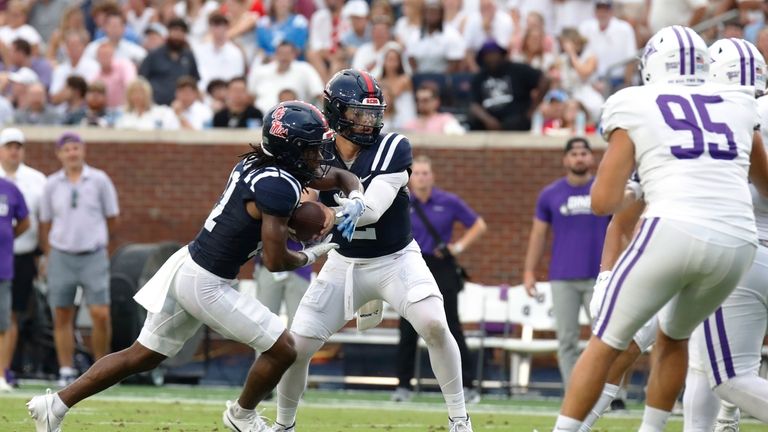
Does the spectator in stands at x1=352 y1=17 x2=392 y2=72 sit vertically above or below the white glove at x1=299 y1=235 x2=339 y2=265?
above

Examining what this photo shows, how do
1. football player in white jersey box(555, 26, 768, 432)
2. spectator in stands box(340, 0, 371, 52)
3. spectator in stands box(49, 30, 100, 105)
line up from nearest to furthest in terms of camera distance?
football player in white jersey box(555, 26, 768, 432)
spectator in stands box(340, 0, 371, 52)
spectator in stands box(49, 30, 100, 105)

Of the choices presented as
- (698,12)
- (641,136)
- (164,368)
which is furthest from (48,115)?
(641,136)

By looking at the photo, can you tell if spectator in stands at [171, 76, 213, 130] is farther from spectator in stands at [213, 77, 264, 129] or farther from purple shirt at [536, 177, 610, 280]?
purple shirt at [536, 177, 610, 280]

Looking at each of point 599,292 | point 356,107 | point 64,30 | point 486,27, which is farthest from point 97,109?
point 599,292

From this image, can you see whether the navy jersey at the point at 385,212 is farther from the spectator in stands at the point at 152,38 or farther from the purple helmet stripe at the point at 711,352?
the spectator in stands at the point at 152,38

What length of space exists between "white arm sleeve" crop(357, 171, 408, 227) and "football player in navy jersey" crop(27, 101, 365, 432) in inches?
4.3

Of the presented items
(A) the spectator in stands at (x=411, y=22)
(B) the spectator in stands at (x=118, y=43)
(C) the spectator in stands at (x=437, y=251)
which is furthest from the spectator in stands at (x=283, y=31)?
(C) the spectator in stands at (x=437, y=251)

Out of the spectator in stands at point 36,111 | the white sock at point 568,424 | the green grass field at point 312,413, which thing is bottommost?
the green grass field at point 312,413

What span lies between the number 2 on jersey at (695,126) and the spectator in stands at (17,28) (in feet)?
41.1

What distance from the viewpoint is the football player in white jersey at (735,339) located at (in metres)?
6.02

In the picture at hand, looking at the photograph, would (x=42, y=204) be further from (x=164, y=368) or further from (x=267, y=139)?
(x=267, y=139)

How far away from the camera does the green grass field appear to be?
8.55 m

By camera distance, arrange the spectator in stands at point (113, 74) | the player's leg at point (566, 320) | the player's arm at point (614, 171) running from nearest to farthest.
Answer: the player's arm at point (614, 171) < the player's leg at point (566, 320) < the spectator in stands at point (113, 74)

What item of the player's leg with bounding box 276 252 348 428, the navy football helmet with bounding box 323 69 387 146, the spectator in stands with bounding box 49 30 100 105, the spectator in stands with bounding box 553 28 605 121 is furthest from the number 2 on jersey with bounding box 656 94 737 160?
the spectator in stands with bounding box 49 30 100 105
